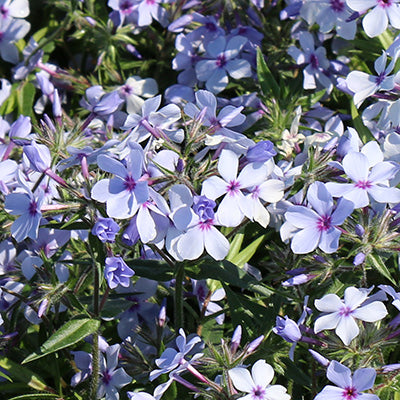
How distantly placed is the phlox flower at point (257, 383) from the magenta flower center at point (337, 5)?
3.88 ft

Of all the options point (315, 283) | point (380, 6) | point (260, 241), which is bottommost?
point (260, 241)

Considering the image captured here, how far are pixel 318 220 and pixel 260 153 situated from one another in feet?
0.63

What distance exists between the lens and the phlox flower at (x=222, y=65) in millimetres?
2248

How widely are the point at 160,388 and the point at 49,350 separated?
302 millimetres

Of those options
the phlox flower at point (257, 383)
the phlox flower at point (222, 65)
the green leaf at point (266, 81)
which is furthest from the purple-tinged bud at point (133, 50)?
the phlox flower at point (257, 383)

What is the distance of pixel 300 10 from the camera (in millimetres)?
2207

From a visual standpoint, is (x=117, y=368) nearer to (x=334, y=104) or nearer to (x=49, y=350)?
(x=49, y=350)

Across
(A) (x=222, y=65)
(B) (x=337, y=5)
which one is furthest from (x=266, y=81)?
(B) (x=337, y=5)

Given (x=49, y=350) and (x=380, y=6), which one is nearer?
(x=49, y=350)

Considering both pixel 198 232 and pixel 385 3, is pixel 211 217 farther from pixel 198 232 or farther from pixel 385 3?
pixel 385 3

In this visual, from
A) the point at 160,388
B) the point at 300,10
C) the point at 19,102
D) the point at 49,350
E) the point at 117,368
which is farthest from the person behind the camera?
the point at 19,102

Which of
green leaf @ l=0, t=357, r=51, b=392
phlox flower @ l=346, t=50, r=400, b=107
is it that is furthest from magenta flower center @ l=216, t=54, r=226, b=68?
green leaf @ l=0, t=357, r=51, b=392

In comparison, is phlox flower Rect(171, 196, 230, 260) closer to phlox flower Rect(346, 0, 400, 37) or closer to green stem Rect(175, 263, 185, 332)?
green stem Rect(175, 263, 185, 332)

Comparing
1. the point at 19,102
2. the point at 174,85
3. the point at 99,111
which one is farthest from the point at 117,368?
the point at 19,102
